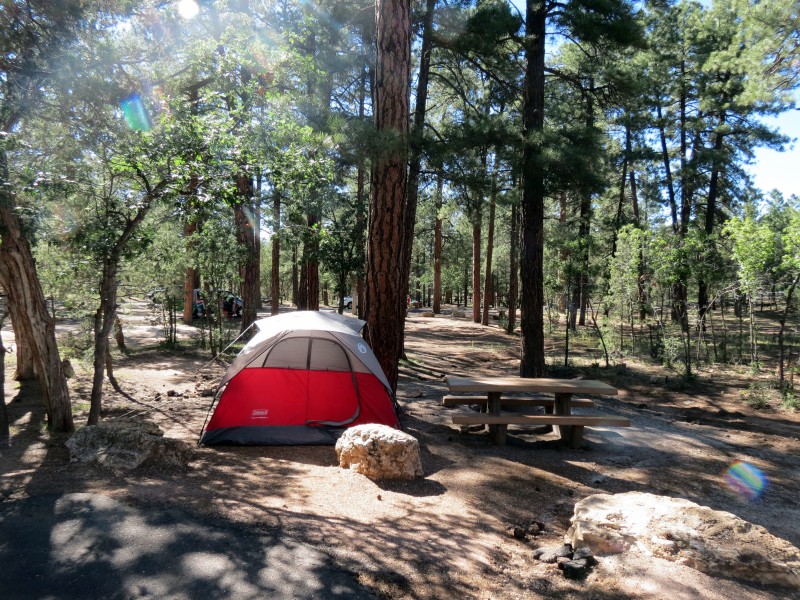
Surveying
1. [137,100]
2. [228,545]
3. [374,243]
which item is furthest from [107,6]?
[228,545]

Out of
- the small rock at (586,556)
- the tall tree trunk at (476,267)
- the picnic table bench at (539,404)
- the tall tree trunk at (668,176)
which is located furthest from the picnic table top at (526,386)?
the tall tree trunk at (668,176)

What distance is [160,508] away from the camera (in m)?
3.66

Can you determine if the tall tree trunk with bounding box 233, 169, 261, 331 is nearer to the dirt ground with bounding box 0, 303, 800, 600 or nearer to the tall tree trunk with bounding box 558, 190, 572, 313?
the dirt ground with bounding box 0, 303, 800, 600

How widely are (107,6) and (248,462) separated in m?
5.94

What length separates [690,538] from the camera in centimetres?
327

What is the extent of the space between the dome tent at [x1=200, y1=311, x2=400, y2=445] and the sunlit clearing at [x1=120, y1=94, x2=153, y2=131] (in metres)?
2.98

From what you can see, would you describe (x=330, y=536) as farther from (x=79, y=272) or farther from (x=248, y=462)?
(x=79, y=272)

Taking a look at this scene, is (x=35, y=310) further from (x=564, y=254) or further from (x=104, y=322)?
(x=564, y=254)

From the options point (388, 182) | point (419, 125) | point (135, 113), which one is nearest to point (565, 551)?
point (388, 182)

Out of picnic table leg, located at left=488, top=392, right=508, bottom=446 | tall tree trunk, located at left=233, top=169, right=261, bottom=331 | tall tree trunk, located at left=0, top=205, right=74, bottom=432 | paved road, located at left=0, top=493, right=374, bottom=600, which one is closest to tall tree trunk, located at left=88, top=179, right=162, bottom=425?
tall tree trunk, located at left=0, top=205, right=74, bottom=432

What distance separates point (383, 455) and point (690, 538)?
8.57 feet

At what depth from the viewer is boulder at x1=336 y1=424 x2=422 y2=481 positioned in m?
4.86

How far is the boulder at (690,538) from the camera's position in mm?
3072

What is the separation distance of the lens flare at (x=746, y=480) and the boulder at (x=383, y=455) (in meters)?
3.17
